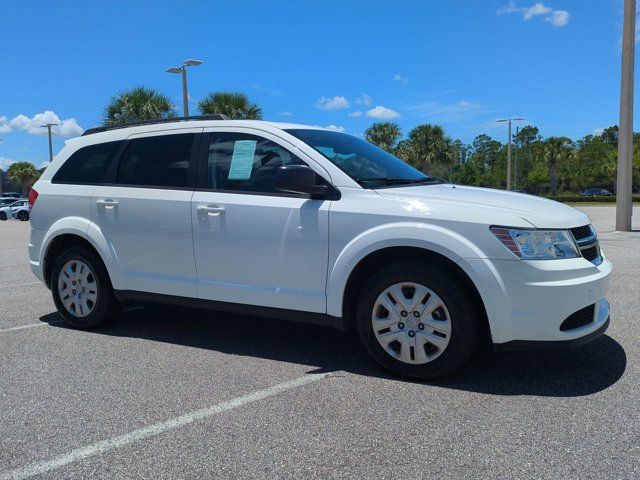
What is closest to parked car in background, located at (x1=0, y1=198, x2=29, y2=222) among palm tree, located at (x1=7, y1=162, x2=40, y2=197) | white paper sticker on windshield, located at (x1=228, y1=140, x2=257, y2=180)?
white paper sticker on windshield, located at (x1=228, y1=140, x2=257, y2=180)

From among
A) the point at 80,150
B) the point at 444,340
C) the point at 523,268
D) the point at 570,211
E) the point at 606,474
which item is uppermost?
the point at 80,150

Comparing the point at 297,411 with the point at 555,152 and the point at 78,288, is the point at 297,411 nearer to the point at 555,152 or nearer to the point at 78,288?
the point at 78,288

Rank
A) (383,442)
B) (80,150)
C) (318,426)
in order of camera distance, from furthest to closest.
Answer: (80,150)
(318,426)
(383,442)

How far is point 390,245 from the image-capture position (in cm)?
365

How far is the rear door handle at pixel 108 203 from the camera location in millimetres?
4895

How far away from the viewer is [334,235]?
3.86 metres

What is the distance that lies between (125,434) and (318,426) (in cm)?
103

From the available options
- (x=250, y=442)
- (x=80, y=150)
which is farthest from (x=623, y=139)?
(x=250, y=442)

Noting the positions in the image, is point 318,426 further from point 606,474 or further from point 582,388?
point 582,388

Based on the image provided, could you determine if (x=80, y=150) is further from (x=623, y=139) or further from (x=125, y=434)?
(x=623, y=139)

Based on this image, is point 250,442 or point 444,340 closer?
point 250,442

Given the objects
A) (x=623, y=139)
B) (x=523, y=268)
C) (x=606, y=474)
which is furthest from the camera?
(x=623, y=139)

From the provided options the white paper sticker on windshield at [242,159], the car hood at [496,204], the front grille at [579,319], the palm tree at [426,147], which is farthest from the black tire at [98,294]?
the palm tree at [426,147]

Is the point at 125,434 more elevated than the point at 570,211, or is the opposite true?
the point at 570,211
